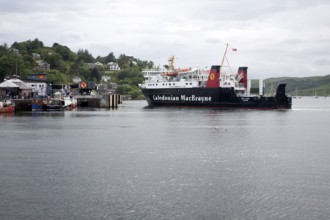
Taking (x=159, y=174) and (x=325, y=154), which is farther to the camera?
(x=325, y=154)

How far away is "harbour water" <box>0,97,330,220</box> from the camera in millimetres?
14445

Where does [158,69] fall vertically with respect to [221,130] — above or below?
above

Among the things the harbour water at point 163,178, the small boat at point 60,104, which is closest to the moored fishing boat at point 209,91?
the small boat at point 60,104

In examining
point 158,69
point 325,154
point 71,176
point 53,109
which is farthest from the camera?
point 158,69

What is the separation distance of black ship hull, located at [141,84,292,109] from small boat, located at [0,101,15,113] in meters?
29.0

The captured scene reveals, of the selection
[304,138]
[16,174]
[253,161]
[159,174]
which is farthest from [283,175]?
[304,138]

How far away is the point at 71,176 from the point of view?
19.2 meters

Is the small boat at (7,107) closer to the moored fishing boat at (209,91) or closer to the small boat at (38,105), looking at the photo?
the small boat at (38,105)

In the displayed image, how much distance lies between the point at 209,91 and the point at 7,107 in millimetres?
34104

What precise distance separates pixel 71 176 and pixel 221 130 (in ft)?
73.5

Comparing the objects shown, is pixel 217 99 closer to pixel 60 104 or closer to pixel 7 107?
pixel 60 104

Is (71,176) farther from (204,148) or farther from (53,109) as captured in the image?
(53,109)

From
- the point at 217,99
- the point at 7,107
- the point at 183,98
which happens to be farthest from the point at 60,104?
the point at 217,99

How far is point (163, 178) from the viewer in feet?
62.1
